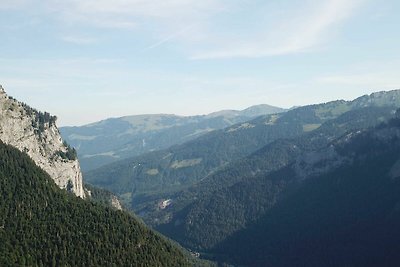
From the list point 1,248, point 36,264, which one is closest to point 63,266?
point 36,264

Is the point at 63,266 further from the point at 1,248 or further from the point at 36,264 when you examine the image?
the point at 1,248

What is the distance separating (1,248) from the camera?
636ft

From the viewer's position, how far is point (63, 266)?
198 meters

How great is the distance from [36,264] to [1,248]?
15371 millimetres

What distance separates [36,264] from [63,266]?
426 inches

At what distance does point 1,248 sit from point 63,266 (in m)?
25.2

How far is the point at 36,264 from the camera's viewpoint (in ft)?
634
